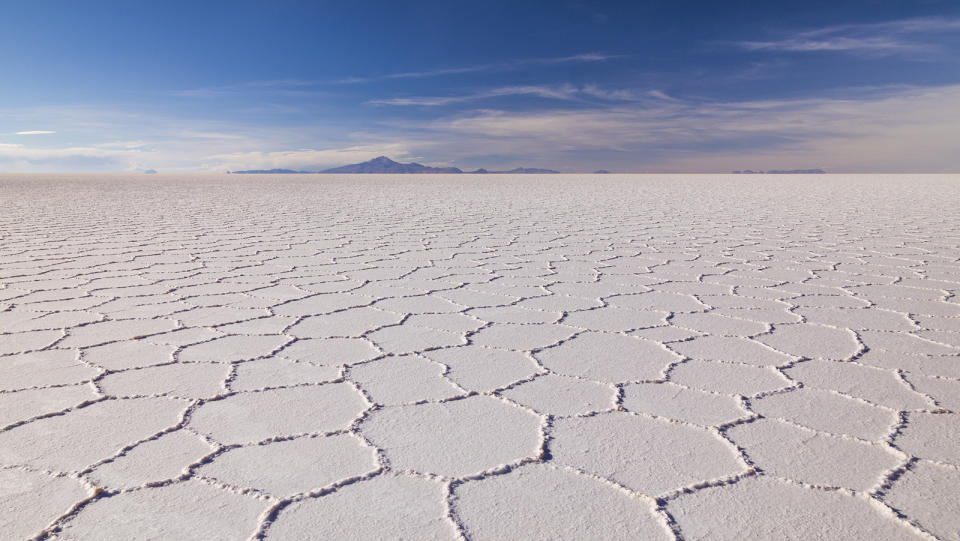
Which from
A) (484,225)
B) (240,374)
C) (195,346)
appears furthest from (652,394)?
(484,225)

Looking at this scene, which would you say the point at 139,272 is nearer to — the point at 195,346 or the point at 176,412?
the point at 195,346

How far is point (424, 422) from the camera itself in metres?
1.33

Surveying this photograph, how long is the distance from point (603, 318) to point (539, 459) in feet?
3.55

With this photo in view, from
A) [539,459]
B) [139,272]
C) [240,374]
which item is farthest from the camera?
[139,272]

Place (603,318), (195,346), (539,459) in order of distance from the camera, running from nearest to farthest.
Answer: (539,459) < (195,346) < (603,318)

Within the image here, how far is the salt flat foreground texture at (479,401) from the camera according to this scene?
1000 mm

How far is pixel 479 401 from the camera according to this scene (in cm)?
145

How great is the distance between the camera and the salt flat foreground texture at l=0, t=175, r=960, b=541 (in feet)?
3.28

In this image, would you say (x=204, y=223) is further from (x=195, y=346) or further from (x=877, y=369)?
(x=877, y=369)

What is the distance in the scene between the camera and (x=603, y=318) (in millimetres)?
2193

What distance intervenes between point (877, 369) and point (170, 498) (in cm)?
156

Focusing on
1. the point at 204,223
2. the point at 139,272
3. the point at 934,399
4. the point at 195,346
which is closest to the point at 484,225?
the point at 204,223

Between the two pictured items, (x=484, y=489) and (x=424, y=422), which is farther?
(x=424, y=422)

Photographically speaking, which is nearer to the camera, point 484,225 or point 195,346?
point 195,346
